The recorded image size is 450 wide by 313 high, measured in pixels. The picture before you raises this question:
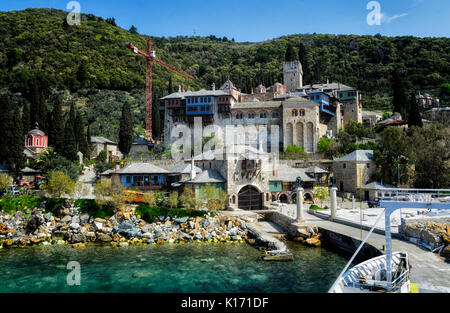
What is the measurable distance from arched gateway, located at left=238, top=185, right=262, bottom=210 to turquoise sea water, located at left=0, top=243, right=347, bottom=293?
898 centimetres

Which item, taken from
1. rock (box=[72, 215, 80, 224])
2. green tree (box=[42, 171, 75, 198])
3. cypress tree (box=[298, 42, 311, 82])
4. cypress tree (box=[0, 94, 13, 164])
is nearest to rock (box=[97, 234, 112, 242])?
rock (box=[72, 215, 80, 224])

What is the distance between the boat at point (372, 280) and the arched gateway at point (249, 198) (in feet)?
59.0

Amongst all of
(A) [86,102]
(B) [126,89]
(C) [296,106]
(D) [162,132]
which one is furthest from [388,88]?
(A) [86,102]

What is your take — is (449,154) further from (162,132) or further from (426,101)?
(162,132)

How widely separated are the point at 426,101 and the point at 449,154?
1496 inches

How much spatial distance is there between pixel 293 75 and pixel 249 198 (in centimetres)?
5189

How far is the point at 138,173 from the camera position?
3347 cm

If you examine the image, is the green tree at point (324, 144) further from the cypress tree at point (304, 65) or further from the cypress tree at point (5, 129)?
the cypress tree at point (5, 129)

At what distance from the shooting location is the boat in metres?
10.8

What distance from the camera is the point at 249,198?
30.5 metres

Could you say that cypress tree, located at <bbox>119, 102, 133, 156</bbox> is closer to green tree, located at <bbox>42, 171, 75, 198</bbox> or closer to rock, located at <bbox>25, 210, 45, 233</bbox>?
green tree, located at <bbox>42, 171, 75, 198</bbox>

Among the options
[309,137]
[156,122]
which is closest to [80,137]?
[156,122]

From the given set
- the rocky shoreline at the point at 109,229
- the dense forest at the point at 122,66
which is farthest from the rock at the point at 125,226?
the dense forest at the point at 122,66
